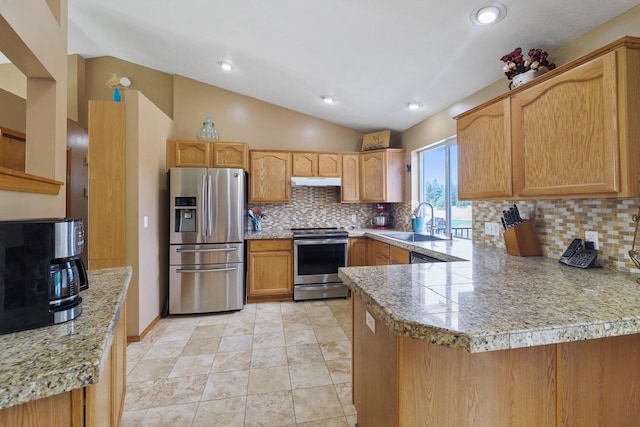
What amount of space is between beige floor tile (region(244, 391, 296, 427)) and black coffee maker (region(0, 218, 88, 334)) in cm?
120

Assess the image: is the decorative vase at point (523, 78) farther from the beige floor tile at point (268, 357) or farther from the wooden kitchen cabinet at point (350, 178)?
the beige floor tile at point (268, 357)

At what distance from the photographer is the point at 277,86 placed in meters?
3.45

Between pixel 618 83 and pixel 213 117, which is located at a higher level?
pixel 213 117

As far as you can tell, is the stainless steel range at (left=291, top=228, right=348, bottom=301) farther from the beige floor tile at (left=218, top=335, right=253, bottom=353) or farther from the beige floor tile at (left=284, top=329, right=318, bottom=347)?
the beige floor tile at (left=218, top=335, right=253, bottom=353)

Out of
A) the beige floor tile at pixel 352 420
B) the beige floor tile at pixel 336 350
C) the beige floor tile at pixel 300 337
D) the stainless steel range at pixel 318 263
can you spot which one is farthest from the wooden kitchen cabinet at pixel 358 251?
the beige floor tile at pixel 352 420

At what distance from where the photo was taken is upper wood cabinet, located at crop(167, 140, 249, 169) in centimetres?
333

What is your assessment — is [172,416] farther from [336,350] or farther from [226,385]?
[336,350]

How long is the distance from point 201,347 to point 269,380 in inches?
32.6

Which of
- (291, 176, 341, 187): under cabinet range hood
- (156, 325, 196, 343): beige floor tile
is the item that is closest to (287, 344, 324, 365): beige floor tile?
(156, 325, 196, 343): beige floor tile

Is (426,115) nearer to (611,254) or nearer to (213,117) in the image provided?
(611,254)

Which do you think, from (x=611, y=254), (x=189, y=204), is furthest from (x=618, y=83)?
(x=189, y=204)

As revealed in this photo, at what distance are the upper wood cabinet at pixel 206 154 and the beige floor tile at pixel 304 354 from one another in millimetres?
2259

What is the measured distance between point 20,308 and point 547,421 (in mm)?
1752

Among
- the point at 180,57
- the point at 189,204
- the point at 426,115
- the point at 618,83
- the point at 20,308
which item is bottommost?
the point at 20,308
